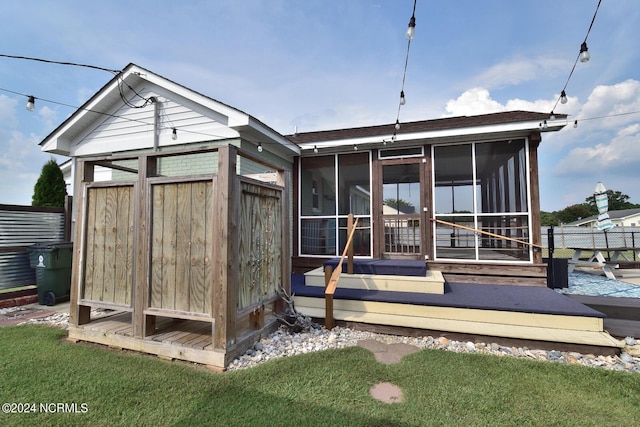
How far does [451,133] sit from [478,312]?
325cm

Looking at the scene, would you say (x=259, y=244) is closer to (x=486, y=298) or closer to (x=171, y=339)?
(x=171, y=339)

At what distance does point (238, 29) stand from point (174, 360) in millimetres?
6921

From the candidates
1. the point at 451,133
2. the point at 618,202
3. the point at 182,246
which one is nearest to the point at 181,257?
the point at 182,246

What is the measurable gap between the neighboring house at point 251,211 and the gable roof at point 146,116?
0.09 feet

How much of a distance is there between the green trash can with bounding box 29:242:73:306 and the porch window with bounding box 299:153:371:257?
14.0ft

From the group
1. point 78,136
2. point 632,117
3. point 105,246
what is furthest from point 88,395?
point 632,117

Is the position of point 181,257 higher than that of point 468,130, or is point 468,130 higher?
point 468,130

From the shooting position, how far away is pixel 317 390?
216cm

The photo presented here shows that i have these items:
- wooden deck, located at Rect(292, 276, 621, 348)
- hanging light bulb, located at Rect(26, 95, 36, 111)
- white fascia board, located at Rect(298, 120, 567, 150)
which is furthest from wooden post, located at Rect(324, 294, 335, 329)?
hanging light bulb, located at Rect(26, 95, 36, 111)

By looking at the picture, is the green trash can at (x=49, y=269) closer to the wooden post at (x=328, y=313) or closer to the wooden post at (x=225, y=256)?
the wooden post at (x=225, y=256)

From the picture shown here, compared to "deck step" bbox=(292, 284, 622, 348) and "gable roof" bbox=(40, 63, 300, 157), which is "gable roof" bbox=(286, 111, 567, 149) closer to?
"gable roof" bbox=(40, 63, 300, 157)

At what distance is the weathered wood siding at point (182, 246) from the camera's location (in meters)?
2.64

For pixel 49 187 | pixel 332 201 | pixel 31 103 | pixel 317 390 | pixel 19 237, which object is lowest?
pixel 317 390

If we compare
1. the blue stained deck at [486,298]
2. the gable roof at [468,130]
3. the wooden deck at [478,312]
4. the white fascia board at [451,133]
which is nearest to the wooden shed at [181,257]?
the wooden deck at [478,312]
